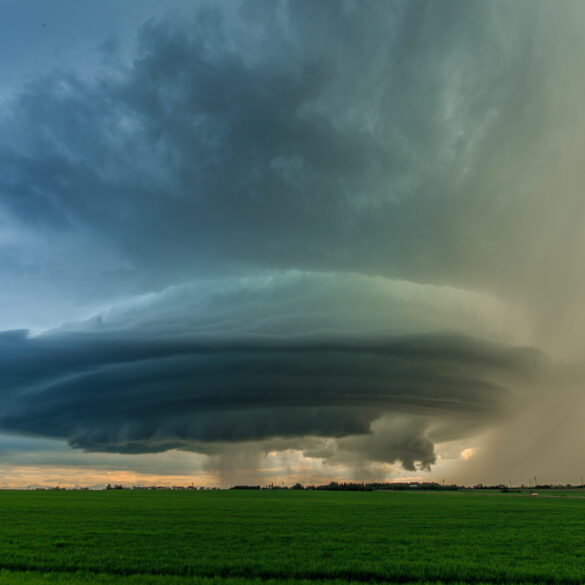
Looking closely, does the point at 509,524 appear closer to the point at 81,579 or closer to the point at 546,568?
the point at 546,568

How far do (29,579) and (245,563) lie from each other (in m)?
12.6

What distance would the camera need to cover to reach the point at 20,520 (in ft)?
210

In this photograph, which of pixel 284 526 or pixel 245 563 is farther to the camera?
pixel 284 526

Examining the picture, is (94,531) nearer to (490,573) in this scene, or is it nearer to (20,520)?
(20,520)

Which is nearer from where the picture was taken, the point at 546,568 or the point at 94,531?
the point at 546,568

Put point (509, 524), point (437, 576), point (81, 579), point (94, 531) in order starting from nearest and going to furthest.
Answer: point (81, 579)
point (437, 576)
point (94, 531)
point (509, 524)

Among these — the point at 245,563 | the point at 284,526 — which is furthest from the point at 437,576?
the point at 284,526

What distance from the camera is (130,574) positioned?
2862 cm

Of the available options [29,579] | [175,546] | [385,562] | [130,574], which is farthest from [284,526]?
[29,579]

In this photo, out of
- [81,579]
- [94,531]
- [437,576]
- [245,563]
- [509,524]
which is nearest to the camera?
[81,579]

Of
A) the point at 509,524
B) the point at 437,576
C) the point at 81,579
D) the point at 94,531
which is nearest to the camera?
the point at 81,579

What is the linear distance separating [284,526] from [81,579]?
1290 inches

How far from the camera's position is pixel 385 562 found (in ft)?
104

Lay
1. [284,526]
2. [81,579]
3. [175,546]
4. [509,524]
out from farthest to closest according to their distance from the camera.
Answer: [509,524] → [284,526] → [175,546] → [81,579]
